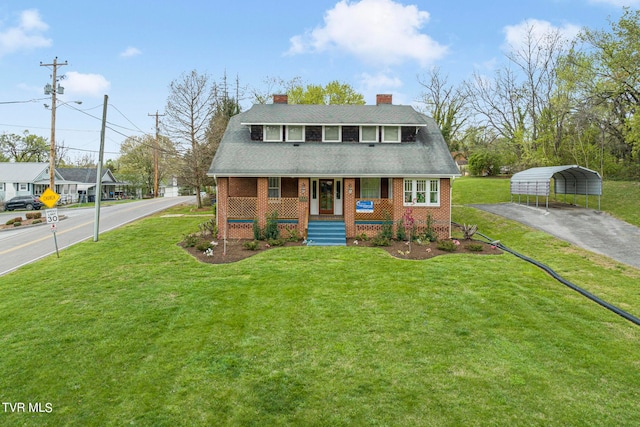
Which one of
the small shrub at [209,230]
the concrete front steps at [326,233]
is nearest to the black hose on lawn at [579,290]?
the concrete front steps at [326,233]

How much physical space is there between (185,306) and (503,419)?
724 centimetres

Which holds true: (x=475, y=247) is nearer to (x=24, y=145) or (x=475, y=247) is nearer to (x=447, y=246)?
(x=447, y=246)

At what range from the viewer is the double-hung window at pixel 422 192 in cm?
1712

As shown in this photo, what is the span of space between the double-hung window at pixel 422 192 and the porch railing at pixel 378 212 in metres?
0.86

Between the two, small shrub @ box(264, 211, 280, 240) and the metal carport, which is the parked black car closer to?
small shrub @ box(264, 211, 280, 240)

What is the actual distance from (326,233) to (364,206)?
2372 mm

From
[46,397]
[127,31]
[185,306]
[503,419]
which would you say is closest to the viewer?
[503,419]

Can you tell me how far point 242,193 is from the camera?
738 inches

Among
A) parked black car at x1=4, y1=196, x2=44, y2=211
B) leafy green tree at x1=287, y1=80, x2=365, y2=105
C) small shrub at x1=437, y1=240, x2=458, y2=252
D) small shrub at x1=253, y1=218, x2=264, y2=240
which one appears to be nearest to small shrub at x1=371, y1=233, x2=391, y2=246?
small shrub at x1=437, y1=240, x2=458, y2=252

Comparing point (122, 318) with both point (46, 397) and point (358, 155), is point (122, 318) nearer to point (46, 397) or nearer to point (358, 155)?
point (46, 397)

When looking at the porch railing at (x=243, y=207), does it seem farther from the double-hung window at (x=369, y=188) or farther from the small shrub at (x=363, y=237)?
the double-hung window at (x=369, y=188)

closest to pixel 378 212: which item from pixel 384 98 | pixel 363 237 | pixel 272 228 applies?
pixel 363 237

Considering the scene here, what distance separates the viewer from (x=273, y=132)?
19.5 m

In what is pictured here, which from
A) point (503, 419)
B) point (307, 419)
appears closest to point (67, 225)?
point (307, 419)
